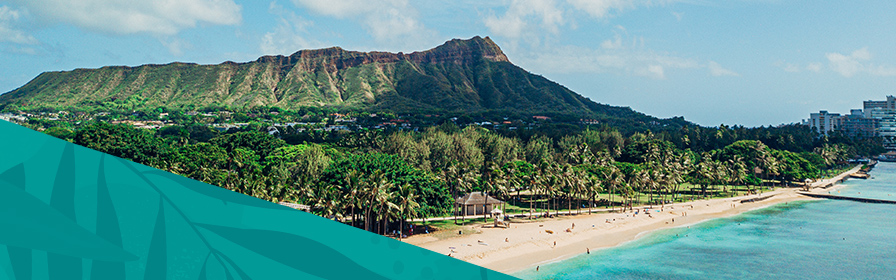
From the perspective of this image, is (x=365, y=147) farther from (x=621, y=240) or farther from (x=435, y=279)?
(x=435, y=279)

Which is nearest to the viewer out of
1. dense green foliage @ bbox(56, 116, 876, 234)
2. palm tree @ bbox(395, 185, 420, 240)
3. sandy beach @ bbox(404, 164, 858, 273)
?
palm tree @ bbox(395, 185, 420, 240)

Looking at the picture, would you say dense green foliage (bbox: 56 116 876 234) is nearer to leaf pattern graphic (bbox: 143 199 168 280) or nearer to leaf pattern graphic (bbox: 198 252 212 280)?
leaf pattern graphic (bbox: 143 199 168 280)

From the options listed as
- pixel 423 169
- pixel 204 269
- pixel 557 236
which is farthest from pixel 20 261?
pixel 423 169

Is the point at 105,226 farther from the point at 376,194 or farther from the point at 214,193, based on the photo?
the point at 376,194

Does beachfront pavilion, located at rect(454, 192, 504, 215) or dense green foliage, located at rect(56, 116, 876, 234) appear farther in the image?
beachfront pavilion, located at rect(454, 192, 504, 215)
